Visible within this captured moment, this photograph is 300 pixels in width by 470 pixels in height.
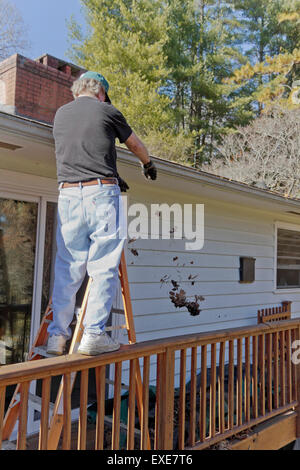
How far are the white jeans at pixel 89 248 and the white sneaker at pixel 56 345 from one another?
0.04 meters

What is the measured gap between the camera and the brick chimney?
4.51 meters

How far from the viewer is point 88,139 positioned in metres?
2.15

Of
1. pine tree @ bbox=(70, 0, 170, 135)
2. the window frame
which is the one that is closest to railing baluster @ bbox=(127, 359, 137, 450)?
the window frame

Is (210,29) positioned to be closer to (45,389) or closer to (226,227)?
(226,227)

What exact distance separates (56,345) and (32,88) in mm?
3481

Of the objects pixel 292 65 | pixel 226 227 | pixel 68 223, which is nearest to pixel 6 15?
pixel 292 65

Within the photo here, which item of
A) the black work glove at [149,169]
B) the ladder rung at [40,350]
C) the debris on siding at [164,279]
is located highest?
the black work glove at [149,169]

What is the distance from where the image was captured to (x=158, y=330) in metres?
4.52

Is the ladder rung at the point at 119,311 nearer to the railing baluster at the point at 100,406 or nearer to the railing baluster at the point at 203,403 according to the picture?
the railing baluster at the point at 203,403

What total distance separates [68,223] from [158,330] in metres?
2.63

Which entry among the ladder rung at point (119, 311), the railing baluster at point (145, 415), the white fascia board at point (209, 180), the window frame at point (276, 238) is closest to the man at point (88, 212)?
the railing baluster at point (145, 415)

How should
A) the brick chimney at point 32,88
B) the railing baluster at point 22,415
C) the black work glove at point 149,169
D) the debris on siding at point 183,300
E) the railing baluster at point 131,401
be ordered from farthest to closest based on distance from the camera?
the debris on siding at point 183,300 → the brick chimney at point 32,88 → the black work glove at point 149,169 → the railing baluster at point 131,401 → the railing baluster at point 22,415

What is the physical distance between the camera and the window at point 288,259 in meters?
6.57
